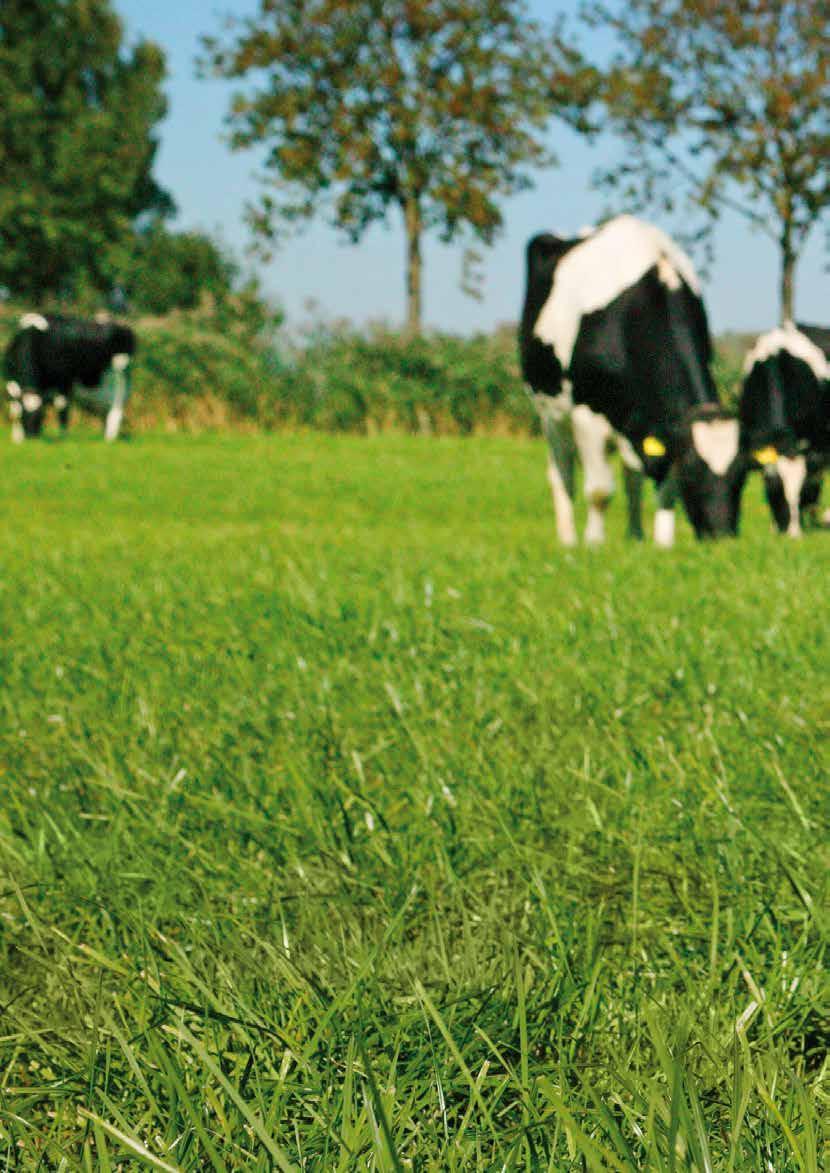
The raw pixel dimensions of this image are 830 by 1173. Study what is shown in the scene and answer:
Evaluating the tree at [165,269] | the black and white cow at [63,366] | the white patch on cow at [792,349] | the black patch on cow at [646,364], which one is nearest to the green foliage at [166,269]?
Result: the tree at [165,269]

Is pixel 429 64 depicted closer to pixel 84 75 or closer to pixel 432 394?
pixel 432 394

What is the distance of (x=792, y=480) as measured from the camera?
950cm

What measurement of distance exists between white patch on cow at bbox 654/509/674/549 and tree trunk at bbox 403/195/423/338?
24988 mm

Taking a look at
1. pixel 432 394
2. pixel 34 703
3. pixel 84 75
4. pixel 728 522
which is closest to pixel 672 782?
pixel 34 703

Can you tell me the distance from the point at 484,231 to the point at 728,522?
30090 millimetres

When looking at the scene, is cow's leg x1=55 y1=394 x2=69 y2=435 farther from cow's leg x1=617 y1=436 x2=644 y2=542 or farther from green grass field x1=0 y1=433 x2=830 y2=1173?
green grass field x1=0 y1=433 x2=830 y2=1173

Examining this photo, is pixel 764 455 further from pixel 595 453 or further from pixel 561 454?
pixel 561 454

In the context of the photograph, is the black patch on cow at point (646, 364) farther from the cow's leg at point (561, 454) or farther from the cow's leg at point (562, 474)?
the cow's leg at point (562, 474)

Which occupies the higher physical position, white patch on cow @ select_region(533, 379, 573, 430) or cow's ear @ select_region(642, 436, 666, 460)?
white patch on cow @ select_region(533, 379, 573, 430)

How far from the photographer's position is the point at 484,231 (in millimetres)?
36000

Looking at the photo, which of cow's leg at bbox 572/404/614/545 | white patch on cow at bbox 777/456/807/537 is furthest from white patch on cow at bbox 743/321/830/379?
cow's leg at bbox 572/404/614/545

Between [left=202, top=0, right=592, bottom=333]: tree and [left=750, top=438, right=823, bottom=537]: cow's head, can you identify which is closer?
[left=750, top=438, right=823, bottom=537]: cow's head

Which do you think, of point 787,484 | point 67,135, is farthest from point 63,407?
point 67,135

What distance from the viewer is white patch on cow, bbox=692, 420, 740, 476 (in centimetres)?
761
